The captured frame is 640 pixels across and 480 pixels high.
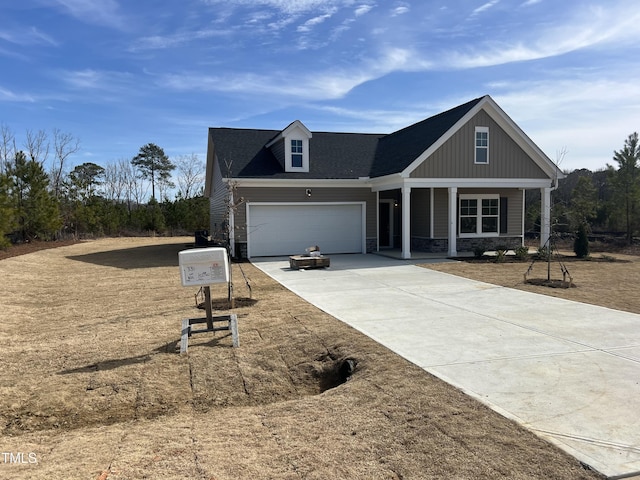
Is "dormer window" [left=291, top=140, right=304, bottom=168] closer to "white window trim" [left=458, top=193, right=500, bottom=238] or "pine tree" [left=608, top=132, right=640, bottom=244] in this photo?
"white window trim" [left=458, top=193, right=500, bottom=238]

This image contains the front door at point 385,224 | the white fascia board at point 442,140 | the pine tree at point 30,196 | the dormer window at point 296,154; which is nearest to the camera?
the white fascia board at point 442,140

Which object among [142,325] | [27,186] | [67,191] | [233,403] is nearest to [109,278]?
[142,325]

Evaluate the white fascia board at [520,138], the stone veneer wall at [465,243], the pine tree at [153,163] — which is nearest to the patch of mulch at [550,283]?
the stone veneer wall at [465,243]

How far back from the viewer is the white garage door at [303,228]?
59.6 ft

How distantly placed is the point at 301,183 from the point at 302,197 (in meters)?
0.58

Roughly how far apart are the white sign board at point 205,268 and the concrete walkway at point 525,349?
2.24 m

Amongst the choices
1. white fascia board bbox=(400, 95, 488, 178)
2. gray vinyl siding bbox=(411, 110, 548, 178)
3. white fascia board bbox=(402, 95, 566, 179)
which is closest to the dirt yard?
white fascia board bbox=(400, 95, 488, 178)

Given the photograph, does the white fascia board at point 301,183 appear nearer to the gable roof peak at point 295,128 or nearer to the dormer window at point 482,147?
the gable roof peak at point 295,128

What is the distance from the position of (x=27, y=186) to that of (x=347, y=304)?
854 inches

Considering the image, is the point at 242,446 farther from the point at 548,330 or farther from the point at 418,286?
the point at 418,286

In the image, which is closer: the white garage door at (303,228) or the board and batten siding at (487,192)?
the white garage door at (303,228)

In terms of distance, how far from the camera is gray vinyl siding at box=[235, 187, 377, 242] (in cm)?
1773

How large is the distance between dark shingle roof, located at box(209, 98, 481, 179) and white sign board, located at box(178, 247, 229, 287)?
11.3 meters

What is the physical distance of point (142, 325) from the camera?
24.9 feet
